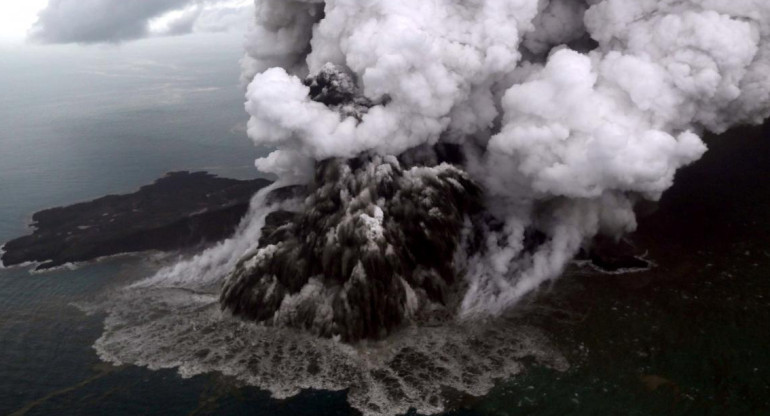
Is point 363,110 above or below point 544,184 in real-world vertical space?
above

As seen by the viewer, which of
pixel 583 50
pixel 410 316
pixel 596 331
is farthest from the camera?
pixel 583 50

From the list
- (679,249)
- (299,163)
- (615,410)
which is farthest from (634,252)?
(299,163)

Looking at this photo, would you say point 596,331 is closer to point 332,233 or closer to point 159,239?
point 332,233

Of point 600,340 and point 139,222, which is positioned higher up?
point 139,222

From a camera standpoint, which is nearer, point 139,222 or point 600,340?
point 600,340

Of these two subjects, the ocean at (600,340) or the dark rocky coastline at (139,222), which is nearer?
the ocean at (600,340)

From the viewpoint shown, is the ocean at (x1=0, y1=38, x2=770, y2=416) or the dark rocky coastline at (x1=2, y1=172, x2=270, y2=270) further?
the dark rocky coastline at (x1=2, y1=172, x2=270, y2=270)

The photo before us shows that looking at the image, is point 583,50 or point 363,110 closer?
point 363,110

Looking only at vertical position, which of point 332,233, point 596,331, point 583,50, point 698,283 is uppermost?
point 583,50
